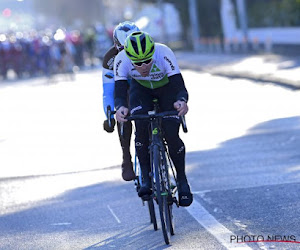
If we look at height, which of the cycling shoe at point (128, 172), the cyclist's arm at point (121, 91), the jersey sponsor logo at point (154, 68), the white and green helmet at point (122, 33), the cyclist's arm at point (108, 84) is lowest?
the cycling shoe at point (128, 172)

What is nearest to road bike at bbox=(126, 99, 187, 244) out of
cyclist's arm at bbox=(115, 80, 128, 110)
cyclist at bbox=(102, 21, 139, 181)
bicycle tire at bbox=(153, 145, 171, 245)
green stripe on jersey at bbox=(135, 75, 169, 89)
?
bicycle tire at bbox=(153, 145, 171, 245)

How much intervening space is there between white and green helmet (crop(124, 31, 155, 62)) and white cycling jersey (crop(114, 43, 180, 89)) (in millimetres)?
304

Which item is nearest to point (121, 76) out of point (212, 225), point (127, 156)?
point (127, 156)

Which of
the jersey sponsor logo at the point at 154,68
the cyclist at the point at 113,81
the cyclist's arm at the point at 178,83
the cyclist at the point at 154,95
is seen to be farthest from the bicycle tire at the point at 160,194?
the cyclist at the point at 113,81

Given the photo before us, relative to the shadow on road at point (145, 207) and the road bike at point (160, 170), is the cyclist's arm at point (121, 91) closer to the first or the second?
the road bike at point (160, 170)

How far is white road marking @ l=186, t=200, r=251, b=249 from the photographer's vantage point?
721cm

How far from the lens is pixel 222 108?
19172mm

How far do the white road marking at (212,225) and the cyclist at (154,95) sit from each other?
33 cm

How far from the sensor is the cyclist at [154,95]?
7645 mm

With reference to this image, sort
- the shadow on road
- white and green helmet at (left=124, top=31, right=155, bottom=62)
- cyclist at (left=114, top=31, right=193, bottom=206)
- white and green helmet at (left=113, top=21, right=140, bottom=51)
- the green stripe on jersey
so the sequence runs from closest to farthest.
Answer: white and green helmet at (left=124, top=31, right=155, bottom=62)
cyclist at (left=114, top=31, right=193, bottom=206)
the green stripe on jersey
the shadow on road
white and green helmet at (left=113, top=21, right=140, bottom=51)

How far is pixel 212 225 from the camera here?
8.00 m

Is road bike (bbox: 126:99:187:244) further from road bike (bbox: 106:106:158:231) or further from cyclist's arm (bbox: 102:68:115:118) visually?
cyclist's arm (bbox: 102:68:115:118)

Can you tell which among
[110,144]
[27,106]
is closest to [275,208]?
[110,144]

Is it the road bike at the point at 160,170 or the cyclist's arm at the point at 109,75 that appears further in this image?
the cyclist's arm at the point at 109,75
